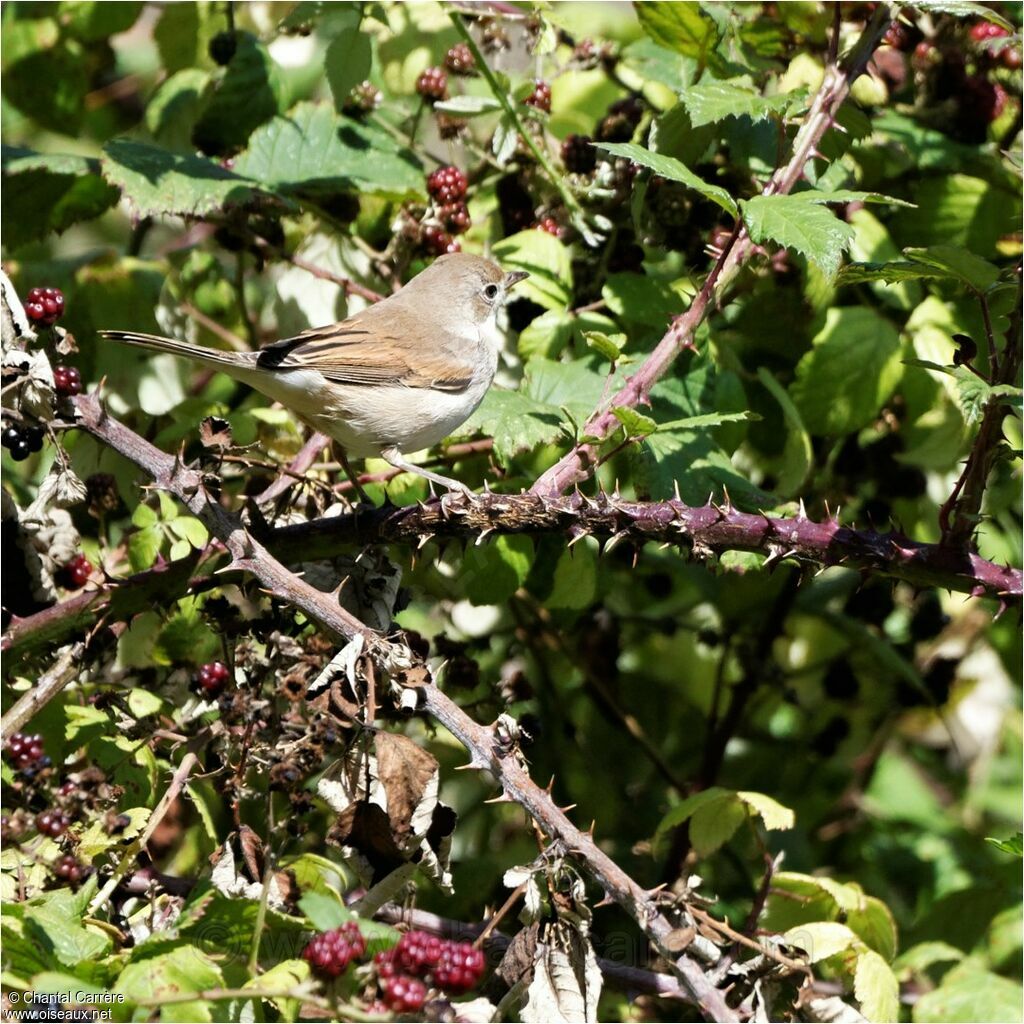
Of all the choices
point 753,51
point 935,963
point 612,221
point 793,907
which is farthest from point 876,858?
point 753,51

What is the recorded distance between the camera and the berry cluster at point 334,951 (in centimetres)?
201

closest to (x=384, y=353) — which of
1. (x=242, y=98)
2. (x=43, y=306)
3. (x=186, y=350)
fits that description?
(x=186, y=350)

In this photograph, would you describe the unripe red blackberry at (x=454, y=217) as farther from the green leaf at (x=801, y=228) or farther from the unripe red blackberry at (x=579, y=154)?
the green leaf at (x=801, y=228)

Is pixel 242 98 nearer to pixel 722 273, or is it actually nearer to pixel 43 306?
pixel 43 306

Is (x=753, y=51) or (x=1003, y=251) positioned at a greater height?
(x=753, y=51)

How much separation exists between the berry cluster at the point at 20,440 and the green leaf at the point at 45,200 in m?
1.35

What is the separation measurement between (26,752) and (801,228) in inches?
84.7

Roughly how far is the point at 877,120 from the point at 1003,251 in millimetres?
616

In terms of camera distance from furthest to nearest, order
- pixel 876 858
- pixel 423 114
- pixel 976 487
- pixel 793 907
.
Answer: pixel 876 858
pixel 423 114
pixel 793 907
pixel 976 487

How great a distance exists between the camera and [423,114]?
430 centimetres

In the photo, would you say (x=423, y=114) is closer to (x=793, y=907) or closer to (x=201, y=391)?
(x=201, y=391)

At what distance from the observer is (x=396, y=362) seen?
412cm

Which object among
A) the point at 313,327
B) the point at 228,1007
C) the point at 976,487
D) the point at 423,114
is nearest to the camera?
the point at 228,1007

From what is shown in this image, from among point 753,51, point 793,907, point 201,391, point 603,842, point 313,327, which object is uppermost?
point 753,51
